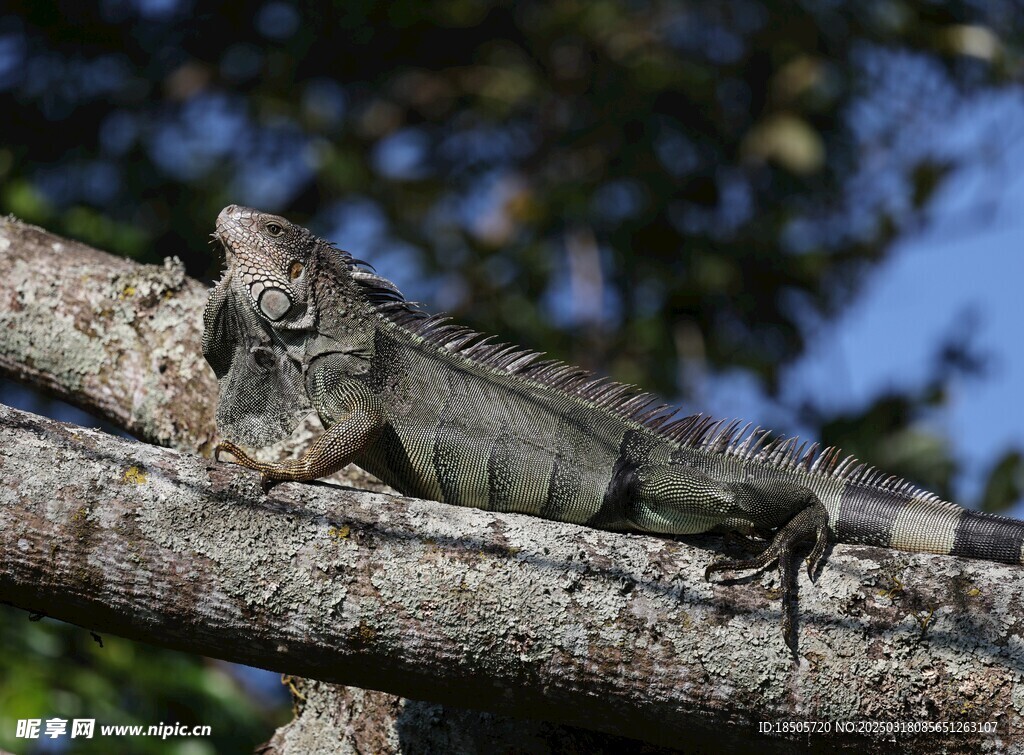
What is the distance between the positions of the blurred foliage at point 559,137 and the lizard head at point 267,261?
462cm

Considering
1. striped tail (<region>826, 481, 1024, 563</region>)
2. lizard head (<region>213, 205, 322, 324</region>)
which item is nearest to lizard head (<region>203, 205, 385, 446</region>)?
lizard head (<region>213, 205, 322, 324</region>)

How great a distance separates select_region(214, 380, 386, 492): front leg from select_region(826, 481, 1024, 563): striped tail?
210 centimetres

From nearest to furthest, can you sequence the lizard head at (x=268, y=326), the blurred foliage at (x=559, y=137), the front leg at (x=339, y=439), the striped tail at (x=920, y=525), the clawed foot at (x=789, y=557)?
1. the clawed foot at (x=789, y=557)
2. the front leg at (x=339, y=439)
3. the striped tail at (x=920, y=525)
4. the lizard head at (x=268, y=326)
5. the blurred foliage at (x=559, y=137)

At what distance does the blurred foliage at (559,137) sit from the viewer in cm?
1052

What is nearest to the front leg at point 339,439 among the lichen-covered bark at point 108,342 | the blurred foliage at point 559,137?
the lichen-covered bark at point 108,342

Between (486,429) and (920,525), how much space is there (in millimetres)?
1974

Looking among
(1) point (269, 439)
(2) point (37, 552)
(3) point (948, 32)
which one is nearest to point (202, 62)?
(1) point (269, 439)

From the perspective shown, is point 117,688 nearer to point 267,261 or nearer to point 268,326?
point 268,326

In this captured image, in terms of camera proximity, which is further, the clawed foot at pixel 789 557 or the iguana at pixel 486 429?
the iguana at pixel 486 429

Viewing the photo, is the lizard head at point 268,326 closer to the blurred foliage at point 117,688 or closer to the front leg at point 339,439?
the front leg at point 339,439

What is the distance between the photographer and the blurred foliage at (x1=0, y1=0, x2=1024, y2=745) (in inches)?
414

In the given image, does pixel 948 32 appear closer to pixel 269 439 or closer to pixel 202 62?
pixel 202 62

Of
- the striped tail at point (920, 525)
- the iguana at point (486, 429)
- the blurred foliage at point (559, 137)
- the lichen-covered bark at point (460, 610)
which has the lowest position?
the lichen-covered bark at point (460, 610)

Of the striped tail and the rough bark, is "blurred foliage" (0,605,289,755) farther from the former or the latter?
the striped tail
